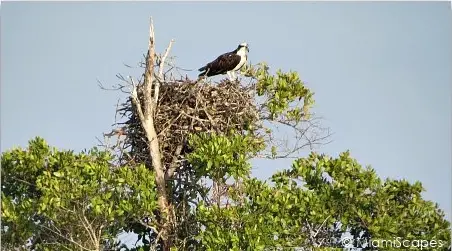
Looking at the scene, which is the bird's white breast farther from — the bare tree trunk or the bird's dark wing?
the bare tree trunk

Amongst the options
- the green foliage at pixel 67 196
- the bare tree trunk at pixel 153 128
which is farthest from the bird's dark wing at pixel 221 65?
the green foliage at pixel 67 196

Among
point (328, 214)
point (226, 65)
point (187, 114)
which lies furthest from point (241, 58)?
point (328, 214)

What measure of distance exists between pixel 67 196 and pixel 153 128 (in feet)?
8.41

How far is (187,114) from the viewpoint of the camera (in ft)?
60.0

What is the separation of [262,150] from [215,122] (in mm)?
1043

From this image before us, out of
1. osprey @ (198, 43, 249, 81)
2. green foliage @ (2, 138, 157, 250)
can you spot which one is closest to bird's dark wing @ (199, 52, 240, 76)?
osprey @ (198, 43, 249, 81)

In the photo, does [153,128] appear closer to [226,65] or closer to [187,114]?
[187,114]

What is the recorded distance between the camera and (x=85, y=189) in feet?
54.1

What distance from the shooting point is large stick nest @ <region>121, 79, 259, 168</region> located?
60.5 ft

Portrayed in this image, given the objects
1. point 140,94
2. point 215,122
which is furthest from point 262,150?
point 140,94

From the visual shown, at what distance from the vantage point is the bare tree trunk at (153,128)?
18.1 meters

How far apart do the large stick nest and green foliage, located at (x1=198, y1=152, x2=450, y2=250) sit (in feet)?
5.87

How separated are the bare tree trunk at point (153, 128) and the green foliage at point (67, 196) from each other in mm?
977

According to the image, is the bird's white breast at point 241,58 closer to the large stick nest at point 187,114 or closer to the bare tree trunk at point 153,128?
the large stick nest at point 187,114
